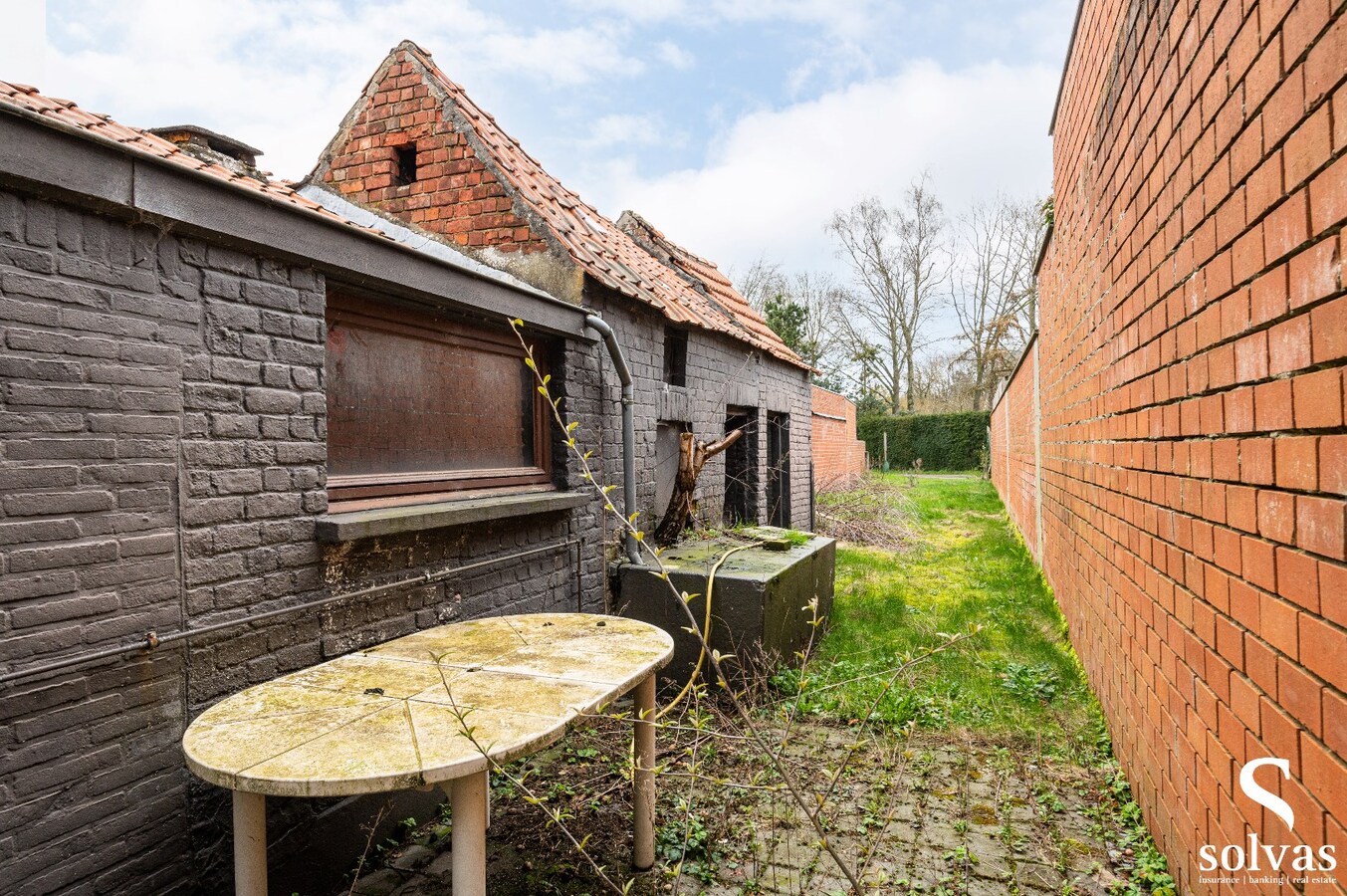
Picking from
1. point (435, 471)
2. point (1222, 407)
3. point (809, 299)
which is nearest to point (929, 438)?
point (809, 299)

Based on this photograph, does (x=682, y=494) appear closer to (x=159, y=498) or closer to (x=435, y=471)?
(x=435, y=471)

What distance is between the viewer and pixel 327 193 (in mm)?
5480

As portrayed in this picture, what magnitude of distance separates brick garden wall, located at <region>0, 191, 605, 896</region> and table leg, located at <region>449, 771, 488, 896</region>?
121 cm

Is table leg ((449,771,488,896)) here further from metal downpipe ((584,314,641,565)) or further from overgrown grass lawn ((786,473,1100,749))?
metal downpipe ((584,314,641,565))

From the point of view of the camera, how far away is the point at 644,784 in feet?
9.49

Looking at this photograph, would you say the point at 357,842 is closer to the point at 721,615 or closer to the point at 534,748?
the point at 534,748

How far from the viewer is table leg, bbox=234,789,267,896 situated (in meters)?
1.97

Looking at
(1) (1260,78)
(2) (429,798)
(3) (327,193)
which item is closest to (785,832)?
(2) (429,798)

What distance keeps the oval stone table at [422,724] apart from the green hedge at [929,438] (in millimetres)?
27002

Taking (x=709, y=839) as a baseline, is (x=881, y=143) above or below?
above

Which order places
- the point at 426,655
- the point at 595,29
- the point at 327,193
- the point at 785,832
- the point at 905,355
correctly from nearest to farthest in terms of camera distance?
the point at 426,655
the point at 785,832
the point at 327,193
the point at 595,29
the point at 905,355

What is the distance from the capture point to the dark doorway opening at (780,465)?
32.1 ft

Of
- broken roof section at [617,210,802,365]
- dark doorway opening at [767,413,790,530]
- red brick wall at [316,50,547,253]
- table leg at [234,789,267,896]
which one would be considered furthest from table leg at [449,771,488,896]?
dark doorway opening at [767,413,790,530]

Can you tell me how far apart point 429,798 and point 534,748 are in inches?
74.8
